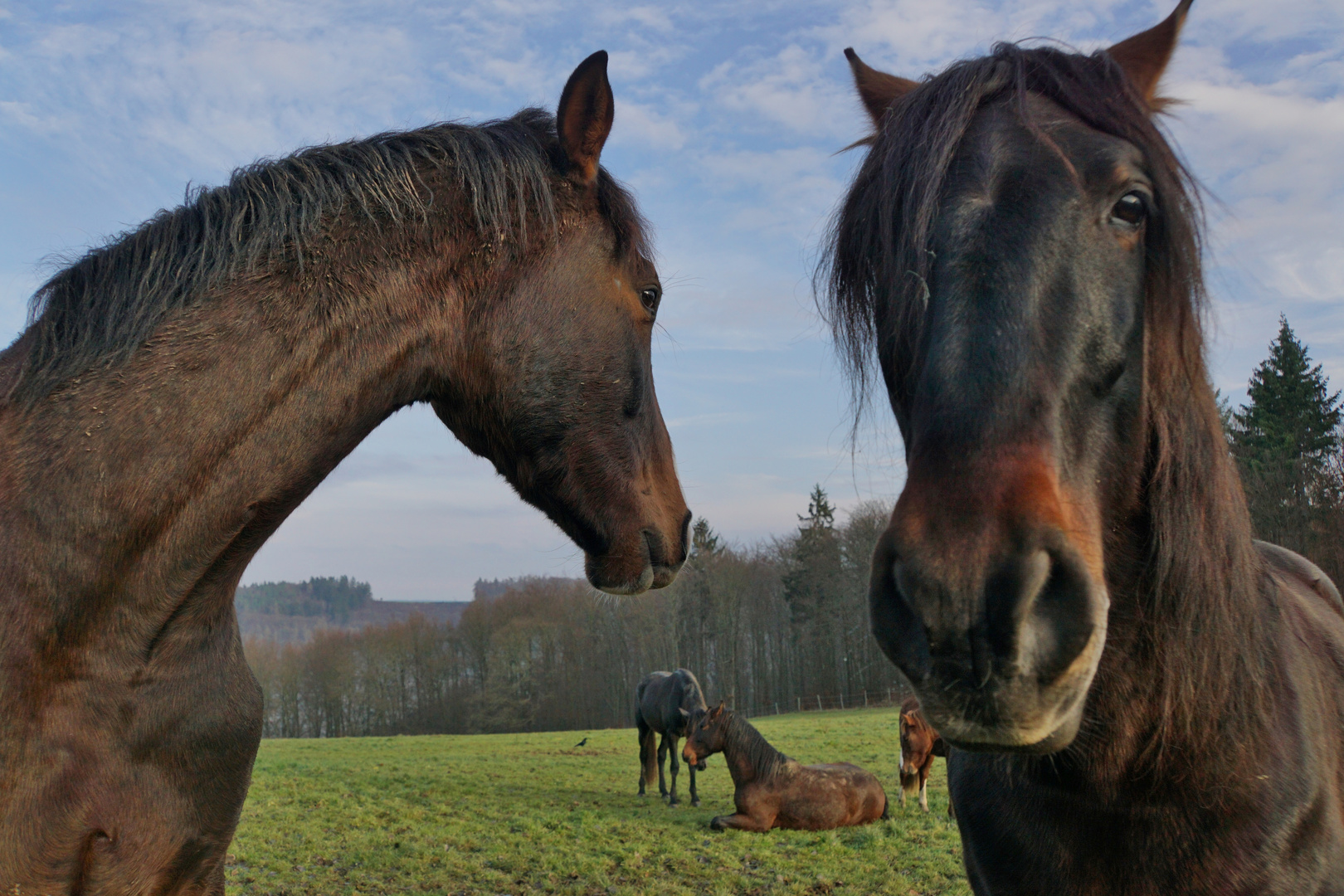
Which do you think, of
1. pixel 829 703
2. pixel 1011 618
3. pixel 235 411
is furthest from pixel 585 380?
pixel 829 703

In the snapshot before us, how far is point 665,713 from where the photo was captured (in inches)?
523

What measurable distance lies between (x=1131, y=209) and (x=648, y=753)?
13167 mm

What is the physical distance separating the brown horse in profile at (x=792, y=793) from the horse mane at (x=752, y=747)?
0.03 ft

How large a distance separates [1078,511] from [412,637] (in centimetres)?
6055

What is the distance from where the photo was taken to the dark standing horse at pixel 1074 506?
1227mm

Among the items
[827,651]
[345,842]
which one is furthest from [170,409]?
[827,651]

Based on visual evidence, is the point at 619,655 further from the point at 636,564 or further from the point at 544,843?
the point at 636,564

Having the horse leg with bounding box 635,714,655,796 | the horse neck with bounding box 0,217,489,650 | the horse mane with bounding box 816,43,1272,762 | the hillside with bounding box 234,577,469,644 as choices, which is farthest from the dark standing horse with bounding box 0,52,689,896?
the hillside with bounding box 234,577,469,644

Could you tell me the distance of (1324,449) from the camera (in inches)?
1286

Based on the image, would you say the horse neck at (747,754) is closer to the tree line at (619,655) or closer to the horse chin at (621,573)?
the horse chin at (621,573)

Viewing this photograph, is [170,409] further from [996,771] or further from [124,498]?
[996,771]

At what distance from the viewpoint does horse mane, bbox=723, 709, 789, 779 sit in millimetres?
9781

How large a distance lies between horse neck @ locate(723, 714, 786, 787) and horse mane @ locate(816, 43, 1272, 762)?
8582 mm

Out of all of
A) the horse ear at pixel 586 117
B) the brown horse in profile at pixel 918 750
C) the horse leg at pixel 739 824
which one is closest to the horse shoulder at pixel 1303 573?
the horse ear at pixel 586 117
